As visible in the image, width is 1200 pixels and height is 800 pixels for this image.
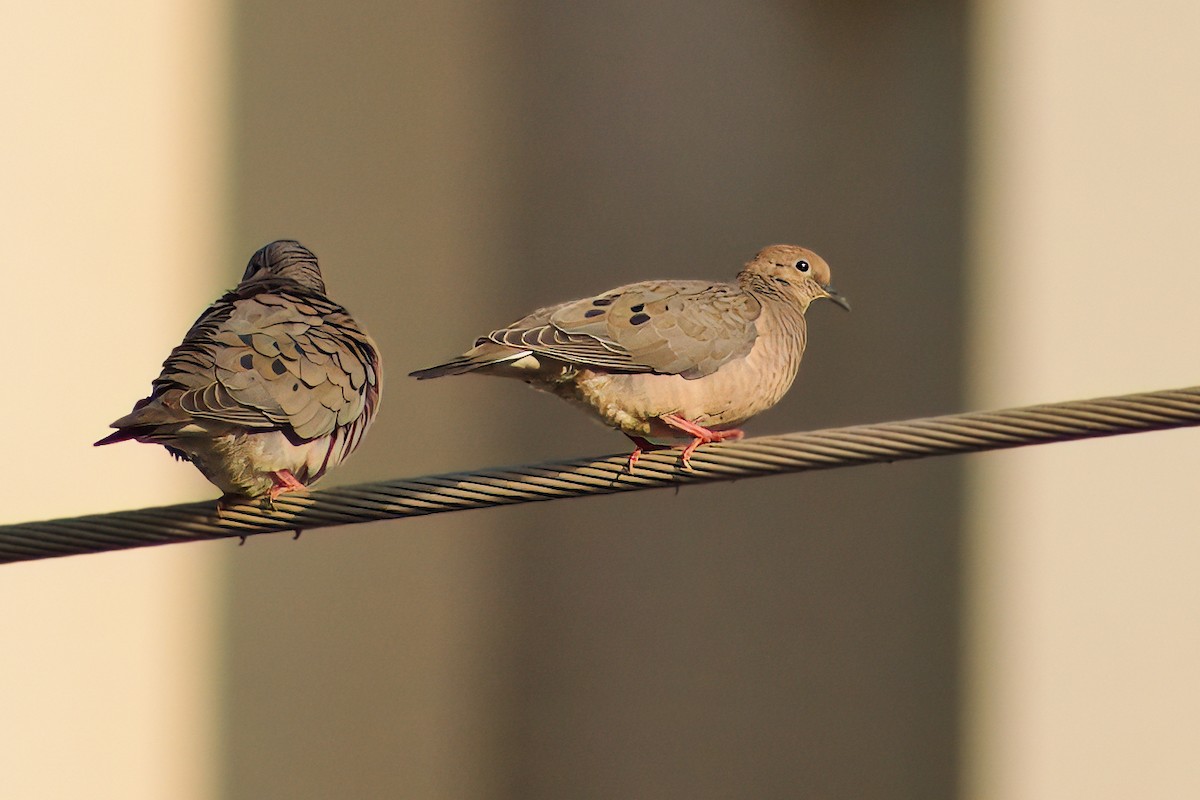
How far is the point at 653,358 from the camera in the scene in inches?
178

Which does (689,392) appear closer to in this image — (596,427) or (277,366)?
(277,366)

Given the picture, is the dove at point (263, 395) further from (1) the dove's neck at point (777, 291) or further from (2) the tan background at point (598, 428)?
(2) the tan background at point (598, 428)

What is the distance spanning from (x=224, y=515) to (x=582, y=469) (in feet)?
3.14

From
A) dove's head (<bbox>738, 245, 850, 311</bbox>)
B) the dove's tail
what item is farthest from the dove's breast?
dove's head (<bbox>738, 245, 850, 311</bbox>)

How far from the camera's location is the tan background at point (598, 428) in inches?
315

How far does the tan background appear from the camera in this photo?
7996 mm

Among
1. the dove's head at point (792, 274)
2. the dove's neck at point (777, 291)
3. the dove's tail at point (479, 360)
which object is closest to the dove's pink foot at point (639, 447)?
the dove's tail at point (479, 360)

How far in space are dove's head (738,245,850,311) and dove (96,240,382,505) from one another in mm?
1485

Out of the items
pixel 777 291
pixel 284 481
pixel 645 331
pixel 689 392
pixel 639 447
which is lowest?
pixel 284 481

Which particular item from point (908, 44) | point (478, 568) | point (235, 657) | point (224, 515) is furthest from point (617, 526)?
point (224, 515)

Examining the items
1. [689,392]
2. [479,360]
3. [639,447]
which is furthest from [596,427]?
[479,360]

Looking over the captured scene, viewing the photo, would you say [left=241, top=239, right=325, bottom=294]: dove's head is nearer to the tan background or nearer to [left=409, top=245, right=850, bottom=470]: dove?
[left=409, top=245, right=850, bottom=470]: dove

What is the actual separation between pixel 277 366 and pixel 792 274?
2.04 metres

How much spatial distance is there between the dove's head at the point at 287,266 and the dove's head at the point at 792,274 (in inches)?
62.1
